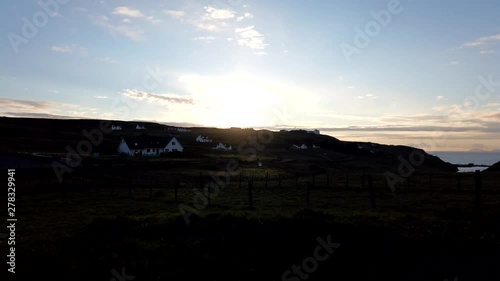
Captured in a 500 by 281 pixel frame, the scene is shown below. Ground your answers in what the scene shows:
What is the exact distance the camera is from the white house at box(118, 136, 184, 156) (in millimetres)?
120719

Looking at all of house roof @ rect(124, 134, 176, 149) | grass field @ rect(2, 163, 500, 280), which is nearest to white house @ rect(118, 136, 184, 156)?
house roof @ rect(124, 134, 176, 149)

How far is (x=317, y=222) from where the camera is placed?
1573cm

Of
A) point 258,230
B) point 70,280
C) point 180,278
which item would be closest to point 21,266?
point 70,280

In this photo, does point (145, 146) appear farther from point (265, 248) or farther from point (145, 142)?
point (265, 248)

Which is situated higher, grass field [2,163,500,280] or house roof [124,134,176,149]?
house roof [124,134,176,149]

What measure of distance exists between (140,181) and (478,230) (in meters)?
48.7

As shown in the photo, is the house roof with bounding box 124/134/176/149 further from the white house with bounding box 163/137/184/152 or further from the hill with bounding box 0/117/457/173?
the hill with bounding box 0/117/457/173

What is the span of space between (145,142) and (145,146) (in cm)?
162

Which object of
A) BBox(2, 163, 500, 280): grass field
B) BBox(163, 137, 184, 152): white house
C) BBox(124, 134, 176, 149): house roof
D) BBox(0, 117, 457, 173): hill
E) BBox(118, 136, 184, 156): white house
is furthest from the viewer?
BBox(163, 137, 184, 152): white house

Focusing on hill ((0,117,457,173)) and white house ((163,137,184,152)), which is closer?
hill ((0,117,457,173))

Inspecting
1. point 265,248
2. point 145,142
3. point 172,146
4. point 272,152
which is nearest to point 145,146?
point 145,142

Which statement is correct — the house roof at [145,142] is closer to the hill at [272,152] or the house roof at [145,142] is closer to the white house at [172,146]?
A: the white house at [172,146]

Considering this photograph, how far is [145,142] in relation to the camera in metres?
125

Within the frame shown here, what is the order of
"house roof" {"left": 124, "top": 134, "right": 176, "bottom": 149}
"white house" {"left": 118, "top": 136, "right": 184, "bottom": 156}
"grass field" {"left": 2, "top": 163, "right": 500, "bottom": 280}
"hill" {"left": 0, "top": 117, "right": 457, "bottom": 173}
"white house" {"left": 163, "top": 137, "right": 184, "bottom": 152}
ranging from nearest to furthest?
"grass field" {"left": 2, "top": 163, "right": 500, "bottom": 280}
"hill" {"left": 0, "top": 117, "right": 457, "bottom": 173}
"white house" {"left": 118, "top": 136, "right": 184, "bottom": 156}
"house roof" {"left": 124, "top": 134, "right": 176, "bottom": 149}
"white house" {"left": 163, "top": 137, "right": 184, "bottom": 152}
